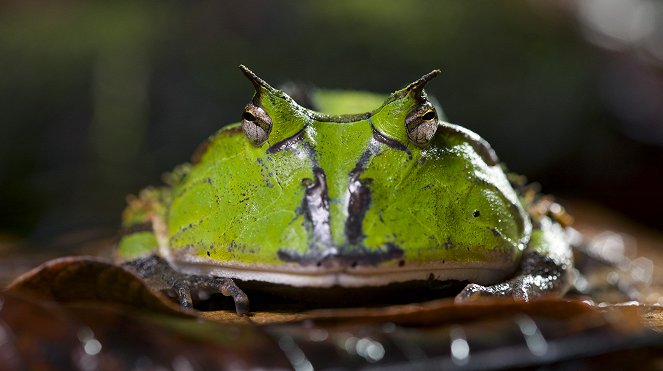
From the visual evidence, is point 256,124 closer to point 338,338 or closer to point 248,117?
point 248,117

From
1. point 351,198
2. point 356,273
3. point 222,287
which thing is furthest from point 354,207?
point 222,287

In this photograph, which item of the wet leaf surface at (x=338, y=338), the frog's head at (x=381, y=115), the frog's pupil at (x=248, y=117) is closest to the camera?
the wet leaf surface at (x=338, y=338)

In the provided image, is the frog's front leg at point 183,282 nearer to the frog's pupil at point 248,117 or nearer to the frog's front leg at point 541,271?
the frog's pupil at point 248,117

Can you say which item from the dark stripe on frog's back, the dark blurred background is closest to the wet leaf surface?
the dark stripe on frog's back

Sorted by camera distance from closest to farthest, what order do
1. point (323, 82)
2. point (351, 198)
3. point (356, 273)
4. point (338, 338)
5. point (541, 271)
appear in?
point (338, 338), point (356, 273), point (351, 198), point (541, 271), point (323, 82)

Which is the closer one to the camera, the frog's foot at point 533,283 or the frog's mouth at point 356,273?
the frog's mouth at point 356,273

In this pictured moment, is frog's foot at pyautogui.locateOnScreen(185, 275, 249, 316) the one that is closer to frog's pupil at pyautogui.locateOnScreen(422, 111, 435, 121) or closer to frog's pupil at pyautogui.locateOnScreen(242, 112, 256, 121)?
frog's pupil at pyautogui.locateOnScreen(242, 112, 256, 121)

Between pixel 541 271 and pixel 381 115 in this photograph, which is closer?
pixel 381 115

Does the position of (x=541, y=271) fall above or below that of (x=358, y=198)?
below

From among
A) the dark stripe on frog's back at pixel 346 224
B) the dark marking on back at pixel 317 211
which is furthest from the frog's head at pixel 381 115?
the dark marking on back at pixel 317 211
